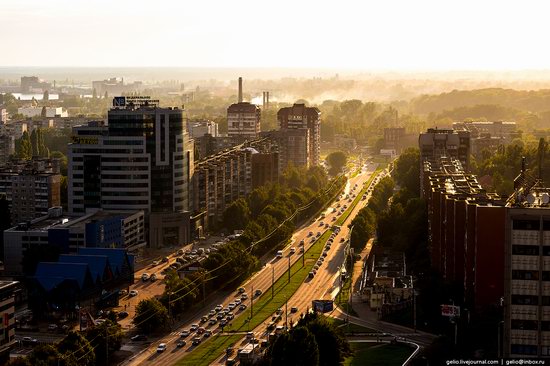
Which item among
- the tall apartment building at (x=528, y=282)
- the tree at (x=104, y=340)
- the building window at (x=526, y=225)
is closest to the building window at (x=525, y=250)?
the tall apartment building at (x=528, y=282)

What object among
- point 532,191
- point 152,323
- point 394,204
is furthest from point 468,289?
point 394,204

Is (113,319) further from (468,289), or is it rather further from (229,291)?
(468,289)

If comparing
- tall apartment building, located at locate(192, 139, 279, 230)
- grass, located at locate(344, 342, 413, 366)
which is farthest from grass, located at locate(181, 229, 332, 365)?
tall apartment building, located at locate(192, 139, 279, 230)

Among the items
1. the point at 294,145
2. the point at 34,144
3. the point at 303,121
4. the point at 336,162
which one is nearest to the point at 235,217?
the point at 294,145

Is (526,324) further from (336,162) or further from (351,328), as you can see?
(336,162)

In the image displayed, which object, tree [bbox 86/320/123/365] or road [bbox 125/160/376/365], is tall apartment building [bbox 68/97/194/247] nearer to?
road [bbox 125/160/376/365]

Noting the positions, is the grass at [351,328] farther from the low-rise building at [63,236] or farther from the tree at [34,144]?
the tree at [34,144]
